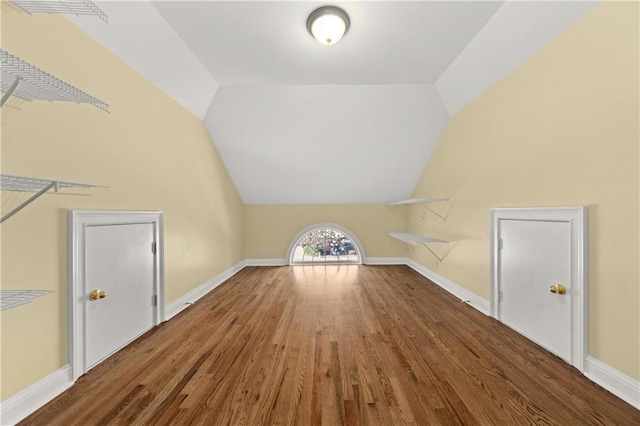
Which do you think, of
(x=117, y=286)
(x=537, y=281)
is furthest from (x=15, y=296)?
(x=537, y=281)

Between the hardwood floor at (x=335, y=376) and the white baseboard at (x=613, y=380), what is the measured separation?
4 cm

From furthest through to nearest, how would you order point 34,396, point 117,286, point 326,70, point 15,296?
1. point 326,70
2. point 117,286
3. point 34,396
4. point 15,296

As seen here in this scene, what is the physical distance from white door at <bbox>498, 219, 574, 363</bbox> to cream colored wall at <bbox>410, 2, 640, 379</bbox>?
167mm

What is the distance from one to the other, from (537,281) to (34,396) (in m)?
3.28

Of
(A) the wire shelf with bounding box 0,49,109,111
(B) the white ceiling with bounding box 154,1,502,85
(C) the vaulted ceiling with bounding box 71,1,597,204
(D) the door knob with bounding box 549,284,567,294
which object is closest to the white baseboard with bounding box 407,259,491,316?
(D) the door knob with bounding box 549,284,567,294

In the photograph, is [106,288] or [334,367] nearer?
[334,367]

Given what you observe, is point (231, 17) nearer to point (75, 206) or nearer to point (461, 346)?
point (75, 206)

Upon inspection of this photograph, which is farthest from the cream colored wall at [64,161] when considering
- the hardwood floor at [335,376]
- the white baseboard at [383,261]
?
the white baseboard at [383,261]

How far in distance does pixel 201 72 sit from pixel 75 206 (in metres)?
1.85

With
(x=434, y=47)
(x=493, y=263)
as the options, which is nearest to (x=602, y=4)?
(x=434, y=47)

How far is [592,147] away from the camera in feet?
5.35

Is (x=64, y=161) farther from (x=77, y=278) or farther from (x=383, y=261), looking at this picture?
(x=383, y=261)

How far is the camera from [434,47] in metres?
2.49

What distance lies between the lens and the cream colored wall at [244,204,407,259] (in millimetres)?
5355
